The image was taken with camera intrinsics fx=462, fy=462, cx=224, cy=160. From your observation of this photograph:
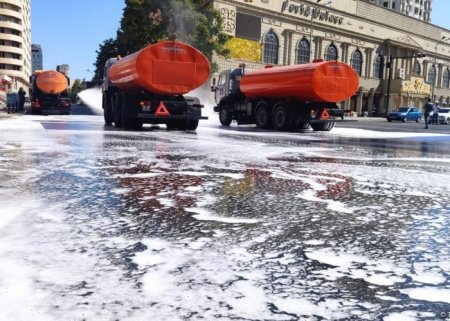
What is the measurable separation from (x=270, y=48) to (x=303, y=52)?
5.87m

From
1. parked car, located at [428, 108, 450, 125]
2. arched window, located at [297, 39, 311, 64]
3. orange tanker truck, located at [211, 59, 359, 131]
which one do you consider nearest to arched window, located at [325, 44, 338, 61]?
arched window, located at [297, 39, 311, 64]

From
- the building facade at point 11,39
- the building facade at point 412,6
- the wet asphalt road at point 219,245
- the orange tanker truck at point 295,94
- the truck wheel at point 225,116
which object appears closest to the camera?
the wet asphalt road at point 219,245

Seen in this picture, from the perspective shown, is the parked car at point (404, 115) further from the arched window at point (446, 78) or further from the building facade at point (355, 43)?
the arched window at point (446, 78)

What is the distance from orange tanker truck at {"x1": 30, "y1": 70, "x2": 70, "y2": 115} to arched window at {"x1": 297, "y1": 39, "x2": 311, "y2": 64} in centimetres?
3202

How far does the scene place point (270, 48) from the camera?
50.2 m

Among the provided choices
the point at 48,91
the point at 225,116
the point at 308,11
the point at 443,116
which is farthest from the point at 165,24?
the point at 443,116

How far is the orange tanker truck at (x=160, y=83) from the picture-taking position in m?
14.3

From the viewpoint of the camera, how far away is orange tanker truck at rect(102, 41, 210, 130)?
14.3 meters

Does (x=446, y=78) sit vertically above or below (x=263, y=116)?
above

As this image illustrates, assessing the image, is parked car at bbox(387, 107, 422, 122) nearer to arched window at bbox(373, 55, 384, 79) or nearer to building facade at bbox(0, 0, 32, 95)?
arched window at bbox(373, 55, 384, 79)

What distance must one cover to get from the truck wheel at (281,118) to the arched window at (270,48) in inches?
1250

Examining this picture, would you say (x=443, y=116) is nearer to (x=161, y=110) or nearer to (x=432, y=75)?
(x=161, y=110)

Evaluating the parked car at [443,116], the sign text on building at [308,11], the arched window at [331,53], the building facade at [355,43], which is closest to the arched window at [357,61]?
the building facade at [355,43]

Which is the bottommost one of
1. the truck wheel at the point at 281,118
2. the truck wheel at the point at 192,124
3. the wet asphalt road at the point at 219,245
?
the wet asphalt road at the point at 219,245
